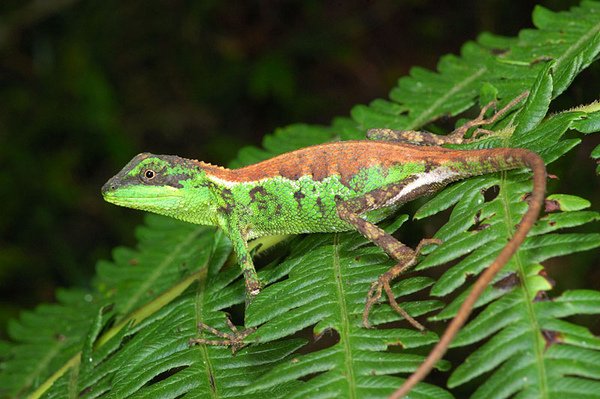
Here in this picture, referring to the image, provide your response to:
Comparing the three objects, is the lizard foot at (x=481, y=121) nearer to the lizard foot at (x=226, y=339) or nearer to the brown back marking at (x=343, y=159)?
the brown back marking at (x=343, y=159)

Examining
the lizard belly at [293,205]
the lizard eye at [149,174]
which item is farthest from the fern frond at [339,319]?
the lizard eye at [149,174]

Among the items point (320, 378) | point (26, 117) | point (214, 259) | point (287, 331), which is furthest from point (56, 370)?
point (26, 117)

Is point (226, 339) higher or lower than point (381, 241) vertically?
lower

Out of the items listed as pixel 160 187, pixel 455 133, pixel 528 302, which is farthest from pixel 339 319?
pixel 160 187

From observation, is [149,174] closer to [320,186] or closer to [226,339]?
[320,186]

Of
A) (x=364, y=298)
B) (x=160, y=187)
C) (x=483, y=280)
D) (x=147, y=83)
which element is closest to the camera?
(x=483, y=280)

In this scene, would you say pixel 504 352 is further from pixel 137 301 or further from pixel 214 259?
pixel 137 301

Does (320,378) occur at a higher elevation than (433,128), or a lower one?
lower
